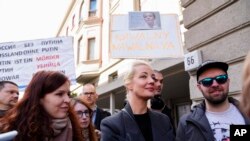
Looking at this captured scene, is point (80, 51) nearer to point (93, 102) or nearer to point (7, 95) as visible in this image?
point (93, 102)

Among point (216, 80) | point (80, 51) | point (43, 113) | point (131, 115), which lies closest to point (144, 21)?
point (216, 80)

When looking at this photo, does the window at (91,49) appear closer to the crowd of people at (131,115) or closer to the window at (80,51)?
the window at (80,51)

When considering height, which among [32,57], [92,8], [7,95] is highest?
[92,8]

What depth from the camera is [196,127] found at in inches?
102

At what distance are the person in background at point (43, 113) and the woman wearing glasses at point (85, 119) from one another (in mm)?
753

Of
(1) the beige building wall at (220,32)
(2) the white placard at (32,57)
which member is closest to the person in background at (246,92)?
(1) the beige building wall at (220,32)

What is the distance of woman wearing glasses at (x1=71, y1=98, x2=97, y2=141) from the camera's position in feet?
10.4

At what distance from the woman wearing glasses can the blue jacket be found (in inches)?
30.2

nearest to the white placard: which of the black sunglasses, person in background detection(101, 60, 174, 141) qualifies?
person in background detection(101, 60, 174, 141)

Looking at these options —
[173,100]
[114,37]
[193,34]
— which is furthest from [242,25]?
[173,100]

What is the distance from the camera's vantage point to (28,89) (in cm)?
230

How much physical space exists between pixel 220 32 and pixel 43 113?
9.55ft

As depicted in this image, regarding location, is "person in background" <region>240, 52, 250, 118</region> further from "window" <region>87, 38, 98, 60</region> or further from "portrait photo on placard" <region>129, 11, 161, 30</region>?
"window" <region>87, 38, 98, 60</region>

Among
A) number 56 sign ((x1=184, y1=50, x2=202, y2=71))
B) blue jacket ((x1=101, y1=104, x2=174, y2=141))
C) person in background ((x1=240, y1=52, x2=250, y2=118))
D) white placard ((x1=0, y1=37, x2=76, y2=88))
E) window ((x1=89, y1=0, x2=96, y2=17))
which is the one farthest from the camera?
window ((x1=89, y1=0, x2=96, y2=17))
